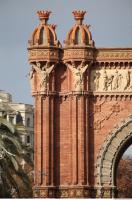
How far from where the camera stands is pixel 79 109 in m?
38.7

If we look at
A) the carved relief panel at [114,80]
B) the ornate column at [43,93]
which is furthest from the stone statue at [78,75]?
the ornate column at [43,93]

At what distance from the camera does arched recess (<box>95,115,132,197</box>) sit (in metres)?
38.6

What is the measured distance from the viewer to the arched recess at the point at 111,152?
38.6 meters

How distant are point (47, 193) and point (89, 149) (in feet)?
7.64

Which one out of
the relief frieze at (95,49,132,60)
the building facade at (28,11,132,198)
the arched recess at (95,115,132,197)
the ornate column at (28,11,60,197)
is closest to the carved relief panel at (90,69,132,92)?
the building facade at (28,11,132,198)

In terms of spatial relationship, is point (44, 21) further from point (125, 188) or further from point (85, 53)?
point (125, 188)

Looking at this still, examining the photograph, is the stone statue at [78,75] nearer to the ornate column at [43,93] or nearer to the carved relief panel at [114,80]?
the carved relief panel at [114,80]

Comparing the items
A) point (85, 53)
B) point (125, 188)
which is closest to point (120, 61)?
→ point (85, 53)

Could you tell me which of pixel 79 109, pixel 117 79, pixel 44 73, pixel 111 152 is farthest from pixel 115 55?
pixel 111 152

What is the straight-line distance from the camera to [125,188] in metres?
75.4

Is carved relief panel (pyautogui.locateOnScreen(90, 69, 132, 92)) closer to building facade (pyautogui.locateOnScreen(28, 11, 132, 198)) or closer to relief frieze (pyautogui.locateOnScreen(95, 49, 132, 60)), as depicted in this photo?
building facade (pyautogui.locateOnScreen(28, 11, 132, 198))

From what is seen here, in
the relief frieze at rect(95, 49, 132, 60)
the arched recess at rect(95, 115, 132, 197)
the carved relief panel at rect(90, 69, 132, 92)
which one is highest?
the relief frieze at rect(95, 49, 132, 60)

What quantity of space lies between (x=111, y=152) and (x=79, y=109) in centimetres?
200

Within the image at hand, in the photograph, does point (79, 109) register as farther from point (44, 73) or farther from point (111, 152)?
point (111, 152)
